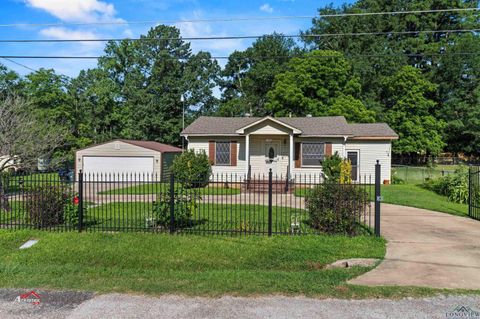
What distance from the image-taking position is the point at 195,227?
9016mm

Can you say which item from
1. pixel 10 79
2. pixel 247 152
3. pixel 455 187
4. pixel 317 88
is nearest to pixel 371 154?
pixel 455 187

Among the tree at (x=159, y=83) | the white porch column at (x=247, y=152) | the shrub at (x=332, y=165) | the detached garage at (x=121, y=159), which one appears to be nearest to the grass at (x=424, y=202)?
the shrub at (x=332, y=165)

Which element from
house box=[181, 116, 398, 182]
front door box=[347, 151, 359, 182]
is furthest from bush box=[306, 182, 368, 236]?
front door box=[347, 151, 359, 182]

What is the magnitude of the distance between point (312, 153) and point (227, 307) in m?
16.2

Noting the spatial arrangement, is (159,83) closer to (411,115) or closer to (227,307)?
(411,115)

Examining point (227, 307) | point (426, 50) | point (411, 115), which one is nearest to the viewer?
point (227, 307)

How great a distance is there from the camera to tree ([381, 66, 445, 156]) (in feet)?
118

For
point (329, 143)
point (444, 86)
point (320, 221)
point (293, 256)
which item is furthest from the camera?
point (444, 86)

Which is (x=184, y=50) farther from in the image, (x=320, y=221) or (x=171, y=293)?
(x=171, y=293)

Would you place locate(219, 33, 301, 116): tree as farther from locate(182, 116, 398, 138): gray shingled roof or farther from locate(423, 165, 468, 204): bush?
locate(423, 165, 468, 204): bush

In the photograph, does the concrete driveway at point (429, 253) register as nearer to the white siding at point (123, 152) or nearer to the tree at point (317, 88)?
the white siding at point (123, 152)

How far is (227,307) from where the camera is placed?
4.61 metres

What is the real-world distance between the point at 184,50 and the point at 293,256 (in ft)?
133

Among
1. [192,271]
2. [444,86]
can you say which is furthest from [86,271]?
[444,86]
